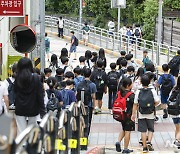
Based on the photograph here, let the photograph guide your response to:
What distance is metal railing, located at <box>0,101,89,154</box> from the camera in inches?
208

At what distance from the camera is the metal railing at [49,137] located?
5.29 metres

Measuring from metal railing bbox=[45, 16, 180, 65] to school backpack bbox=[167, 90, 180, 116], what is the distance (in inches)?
502

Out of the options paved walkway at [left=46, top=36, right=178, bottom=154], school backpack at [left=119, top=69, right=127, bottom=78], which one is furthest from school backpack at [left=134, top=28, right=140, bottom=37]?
school backpack at [left=119, top=69, right=127, bottom=78]

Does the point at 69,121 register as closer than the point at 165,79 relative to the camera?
Yes

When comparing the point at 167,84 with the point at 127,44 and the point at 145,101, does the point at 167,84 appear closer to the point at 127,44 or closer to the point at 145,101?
the point at 145,101

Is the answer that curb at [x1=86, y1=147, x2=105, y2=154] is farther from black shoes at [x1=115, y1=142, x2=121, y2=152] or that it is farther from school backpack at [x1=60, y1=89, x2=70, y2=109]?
school backpack at [x1=60, y1=89, x2=70, y2=109]

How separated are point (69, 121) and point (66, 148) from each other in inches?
15.3

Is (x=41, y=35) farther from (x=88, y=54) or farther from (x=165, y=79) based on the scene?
(x=165, y=79)

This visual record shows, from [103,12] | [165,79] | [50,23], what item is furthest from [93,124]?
[103,12]

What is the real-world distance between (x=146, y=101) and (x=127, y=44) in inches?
715

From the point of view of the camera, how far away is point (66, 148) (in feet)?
27.6

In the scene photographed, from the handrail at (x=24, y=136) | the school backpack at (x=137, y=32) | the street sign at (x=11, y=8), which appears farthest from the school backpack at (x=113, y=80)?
the school backpack at (x=137, y=32)

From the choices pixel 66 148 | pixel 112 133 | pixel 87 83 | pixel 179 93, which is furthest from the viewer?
pixel 112 133

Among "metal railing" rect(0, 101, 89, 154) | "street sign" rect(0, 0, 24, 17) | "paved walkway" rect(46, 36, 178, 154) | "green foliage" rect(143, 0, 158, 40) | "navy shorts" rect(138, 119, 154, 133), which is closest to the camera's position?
"metal railing" rect(0, 101, 89, 154)
